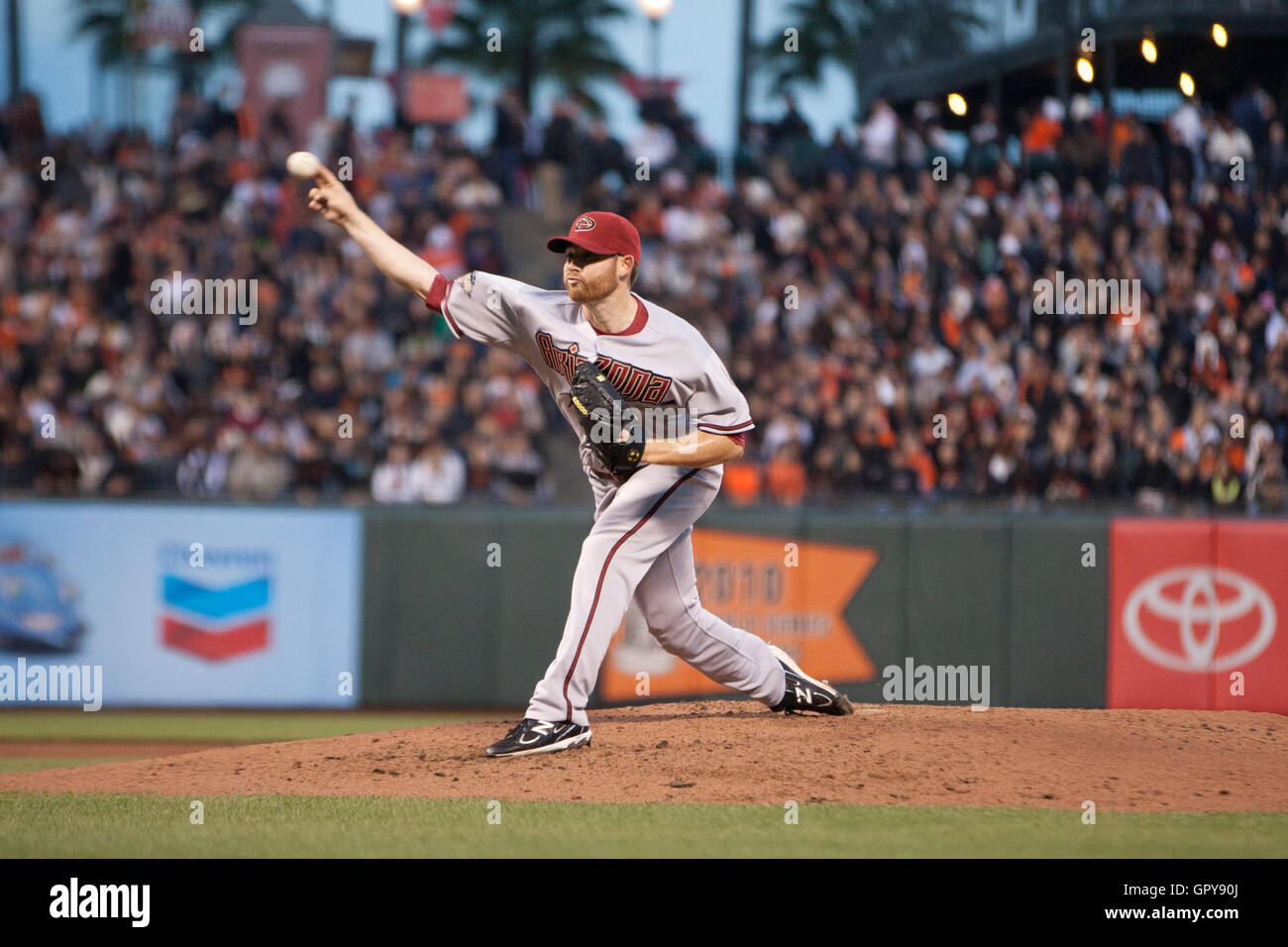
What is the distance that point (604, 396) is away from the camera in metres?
5.51

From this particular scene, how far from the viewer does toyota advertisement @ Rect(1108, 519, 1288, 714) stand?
9367 millimetres

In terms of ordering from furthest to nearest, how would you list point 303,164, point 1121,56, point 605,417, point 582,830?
point 1121,56 → point 605,417 → point 303,164 → point 582,830

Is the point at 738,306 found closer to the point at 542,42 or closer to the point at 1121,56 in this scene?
the point at 1121,56

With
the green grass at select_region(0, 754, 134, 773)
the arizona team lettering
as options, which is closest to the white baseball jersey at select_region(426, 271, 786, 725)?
the arizona team lettering

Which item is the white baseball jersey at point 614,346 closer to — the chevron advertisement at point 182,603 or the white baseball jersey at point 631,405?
the white baseball jersey at point 631,405

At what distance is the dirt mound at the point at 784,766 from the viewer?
5367mm

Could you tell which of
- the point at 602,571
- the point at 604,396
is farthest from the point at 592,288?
the point at 602,571

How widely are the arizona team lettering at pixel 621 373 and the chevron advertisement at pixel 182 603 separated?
4858mm

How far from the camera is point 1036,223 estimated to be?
580 inches

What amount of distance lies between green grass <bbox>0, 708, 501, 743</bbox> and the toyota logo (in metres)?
4.32

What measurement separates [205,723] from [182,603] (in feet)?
2.99

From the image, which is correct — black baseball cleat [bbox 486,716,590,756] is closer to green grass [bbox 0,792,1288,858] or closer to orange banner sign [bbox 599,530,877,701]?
green grass [bbox 0,792,1288,858]

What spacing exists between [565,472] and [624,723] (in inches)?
248

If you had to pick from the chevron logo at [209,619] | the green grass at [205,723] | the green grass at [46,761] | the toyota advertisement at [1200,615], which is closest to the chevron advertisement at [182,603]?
the chevron logo at [209,619]
